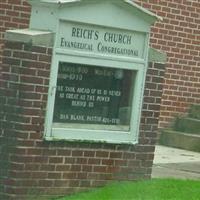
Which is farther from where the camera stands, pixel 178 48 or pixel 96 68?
pixel 178 48

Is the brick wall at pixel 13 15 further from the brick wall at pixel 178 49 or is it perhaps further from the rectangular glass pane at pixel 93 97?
the rectangular glass pane at pixel 93 97

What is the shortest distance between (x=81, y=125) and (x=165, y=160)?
3.44 meters

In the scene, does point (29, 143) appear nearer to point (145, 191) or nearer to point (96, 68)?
point (96, 68)

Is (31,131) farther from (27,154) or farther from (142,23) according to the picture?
(142,23)

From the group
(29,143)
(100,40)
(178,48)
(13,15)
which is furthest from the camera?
(178,48)

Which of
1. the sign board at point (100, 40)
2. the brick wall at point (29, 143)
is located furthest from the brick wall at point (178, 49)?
the brick wall at point (29, 143)

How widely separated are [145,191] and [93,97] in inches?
45.3

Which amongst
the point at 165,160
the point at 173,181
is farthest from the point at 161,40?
the point at 173,181

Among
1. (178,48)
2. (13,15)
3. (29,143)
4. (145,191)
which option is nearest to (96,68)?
(29,143)

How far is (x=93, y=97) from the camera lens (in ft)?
28.6

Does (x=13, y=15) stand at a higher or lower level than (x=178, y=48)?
higher

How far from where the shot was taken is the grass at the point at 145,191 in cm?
847

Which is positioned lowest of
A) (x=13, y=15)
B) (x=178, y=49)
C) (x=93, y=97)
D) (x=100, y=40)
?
(x=93, y=97)

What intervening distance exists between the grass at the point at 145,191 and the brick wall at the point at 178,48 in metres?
4.68
